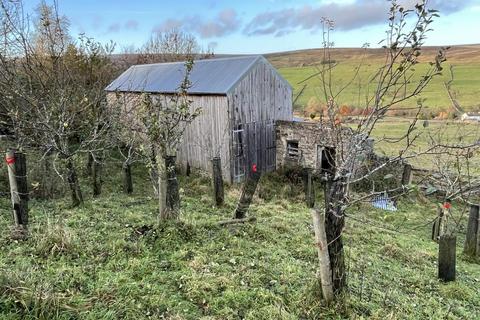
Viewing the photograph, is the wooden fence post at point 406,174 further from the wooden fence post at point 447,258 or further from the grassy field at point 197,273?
the wooden fence post at point 447,258

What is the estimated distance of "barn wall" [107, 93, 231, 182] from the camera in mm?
15203

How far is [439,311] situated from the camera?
14.4 ft

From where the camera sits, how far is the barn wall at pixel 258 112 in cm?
1536

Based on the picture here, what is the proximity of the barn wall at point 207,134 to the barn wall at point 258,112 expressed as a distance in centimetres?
33

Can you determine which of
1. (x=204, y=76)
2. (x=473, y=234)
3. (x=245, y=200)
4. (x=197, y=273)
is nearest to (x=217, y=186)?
(x=245, y=200)

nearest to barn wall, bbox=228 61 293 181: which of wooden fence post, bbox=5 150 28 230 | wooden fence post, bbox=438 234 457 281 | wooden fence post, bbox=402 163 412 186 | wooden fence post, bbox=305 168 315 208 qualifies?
wooden fence post, bbox=305 168 315 208

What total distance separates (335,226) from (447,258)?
2.87 metres

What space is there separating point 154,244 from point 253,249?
1.47 meters

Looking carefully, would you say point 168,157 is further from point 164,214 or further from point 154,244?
point 154,244

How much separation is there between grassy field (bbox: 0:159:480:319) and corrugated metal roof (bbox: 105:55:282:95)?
872 cm

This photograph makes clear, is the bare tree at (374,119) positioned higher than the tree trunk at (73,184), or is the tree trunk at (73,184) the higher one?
the bare tree at (374,119)

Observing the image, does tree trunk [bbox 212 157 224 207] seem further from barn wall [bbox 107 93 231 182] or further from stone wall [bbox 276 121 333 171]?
stone wall [bbox 276 121 333 171]

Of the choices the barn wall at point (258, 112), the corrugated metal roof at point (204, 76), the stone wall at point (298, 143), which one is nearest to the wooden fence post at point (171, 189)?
the corrugated metal roof at point (204, 76)

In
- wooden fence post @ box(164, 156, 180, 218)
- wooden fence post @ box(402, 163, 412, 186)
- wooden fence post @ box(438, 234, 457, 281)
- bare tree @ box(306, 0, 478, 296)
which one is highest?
bare tree @ box(306, 0, 478, 296)
